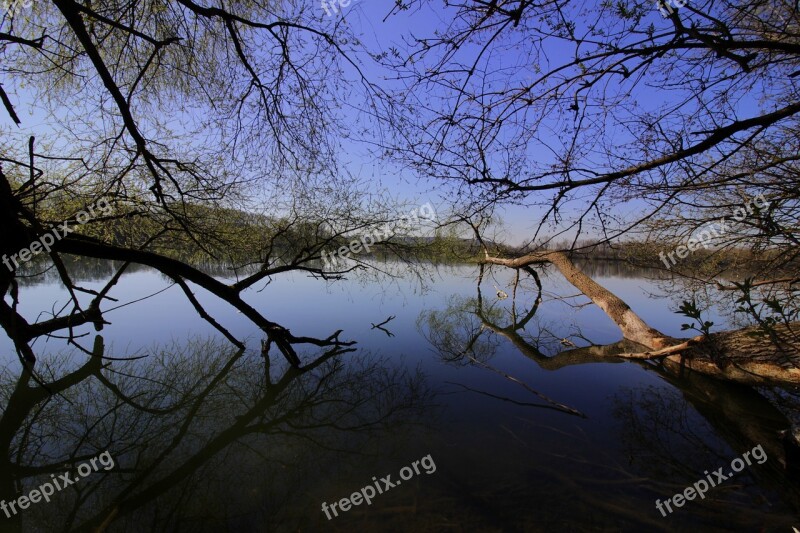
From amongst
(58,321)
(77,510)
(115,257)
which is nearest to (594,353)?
(77,510)

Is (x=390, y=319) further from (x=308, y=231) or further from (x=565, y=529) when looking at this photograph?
(x=565, y=529)

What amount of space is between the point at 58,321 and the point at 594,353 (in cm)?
738

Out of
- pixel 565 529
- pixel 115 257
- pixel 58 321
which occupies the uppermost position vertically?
pixel 58 321

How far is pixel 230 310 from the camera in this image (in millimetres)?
7242
